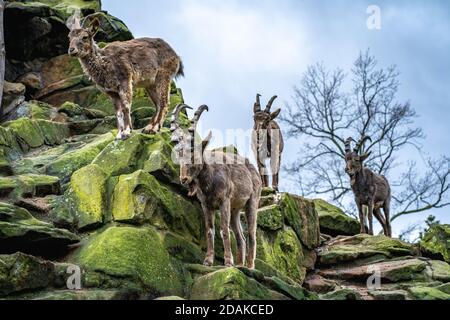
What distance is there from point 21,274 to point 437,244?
1010cm

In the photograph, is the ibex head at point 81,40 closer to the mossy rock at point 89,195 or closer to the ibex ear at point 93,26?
the ibex ear at point 93,26

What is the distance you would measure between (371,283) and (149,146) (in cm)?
524

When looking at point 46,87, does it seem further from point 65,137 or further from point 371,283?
point 371,283

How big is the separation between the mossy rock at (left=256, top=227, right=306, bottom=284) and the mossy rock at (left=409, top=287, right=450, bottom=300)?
2612 mm

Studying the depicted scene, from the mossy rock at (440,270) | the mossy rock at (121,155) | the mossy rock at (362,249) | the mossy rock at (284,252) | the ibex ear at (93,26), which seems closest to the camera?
the mossy rock at (121,155)

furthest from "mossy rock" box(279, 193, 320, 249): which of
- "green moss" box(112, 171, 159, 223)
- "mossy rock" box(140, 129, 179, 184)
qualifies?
"green moss" box(112, 171, 159, 223)

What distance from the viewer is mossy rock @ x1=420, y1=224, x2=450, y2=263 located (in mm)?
15740

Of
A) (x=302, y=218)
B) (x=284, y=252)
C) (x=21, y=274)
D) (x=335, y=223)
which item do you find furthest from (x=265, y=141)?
(x=21, y=274)

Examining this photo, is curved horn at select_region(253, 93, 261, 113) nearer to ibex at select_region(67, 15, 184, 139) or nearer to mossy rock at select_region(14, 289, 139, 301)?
ibex at select_region(67, 15, 184, 139)

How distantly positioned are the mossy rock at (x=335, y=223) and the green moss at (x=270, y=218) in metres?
3.57

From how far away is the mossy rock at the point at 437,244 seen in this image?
51.6ft

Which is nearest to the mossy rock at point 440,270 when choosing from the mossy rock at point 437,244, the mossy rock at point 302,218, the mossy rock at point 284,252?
the mossy rock at point 437,244

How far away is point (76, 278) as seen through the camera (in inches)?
379
